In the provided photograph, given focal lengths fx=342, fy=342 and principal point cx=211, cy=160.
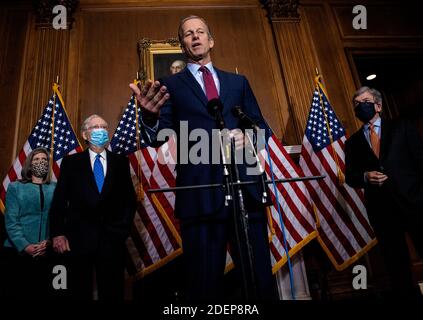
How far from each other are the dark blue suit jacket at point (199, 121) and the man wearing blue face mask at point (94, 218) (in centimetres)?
120

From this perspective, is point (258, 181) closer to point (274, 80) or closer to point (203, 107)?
point (203, 107)

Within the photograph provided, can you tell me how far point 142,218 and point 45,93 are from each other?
2.29m

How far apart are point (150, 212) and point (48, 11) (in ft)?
11.5

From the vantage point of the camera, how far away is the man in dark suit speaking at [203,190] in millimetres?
1481

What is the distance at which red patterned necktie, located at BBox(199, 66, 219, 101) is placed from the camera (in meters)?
1.74

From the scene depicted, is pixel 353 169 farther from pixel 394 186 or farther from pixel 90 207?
pixel 90 207

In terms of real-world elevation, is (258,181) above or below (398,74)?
below

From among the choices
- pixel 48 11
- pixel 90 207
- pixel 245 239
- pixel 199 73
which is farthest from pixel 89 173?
pixel 48 11

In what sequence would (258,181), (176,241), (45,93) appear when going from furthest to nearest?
1. (45,93)
2. (176,241)
3. (258,181)

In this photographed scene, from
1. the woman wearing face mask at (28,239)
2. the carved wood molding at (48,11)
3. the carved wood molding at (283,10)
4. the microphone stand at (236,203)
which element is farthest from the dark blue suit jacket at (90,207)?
the carved wood molding at (283,10)

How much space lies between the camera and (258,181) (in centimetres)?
151

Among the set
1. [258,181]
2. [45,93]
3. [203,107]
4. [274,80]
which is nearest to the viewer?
[258,181]

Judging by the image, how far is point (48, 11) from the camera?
16.4 feet
